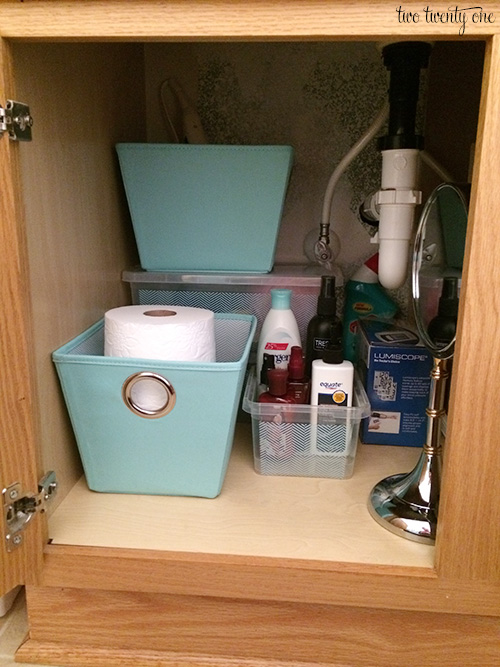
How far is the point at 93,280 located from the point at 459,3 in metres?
0.58

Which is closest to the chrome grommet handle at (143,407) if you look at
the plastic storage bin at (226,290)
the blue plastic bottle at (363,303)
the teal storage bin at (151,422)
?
the teal storage bin at (151,422)

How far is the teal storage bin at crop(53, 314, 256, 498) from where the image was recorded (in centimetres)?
70

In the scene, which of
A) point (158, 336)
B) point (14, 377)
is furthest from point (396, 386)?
point (14, 377)

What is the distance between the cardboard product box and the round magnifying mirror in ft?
0.65

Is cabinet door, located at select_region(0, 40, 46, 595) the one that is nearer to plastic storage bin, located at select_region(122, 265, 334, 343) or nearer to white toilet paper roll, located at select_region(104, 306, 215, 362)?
white toilet paper roll, located at select_region(104, 306, 215, 362)

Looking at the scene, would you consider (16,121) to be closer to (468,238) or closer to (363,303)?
(468,238)

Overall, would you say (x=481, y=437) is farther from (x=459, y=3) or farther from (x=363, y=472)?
(x=459, y=3)

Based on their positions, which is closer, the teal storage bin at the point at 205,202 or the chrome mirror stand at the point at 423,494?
the chrome mirror stand at the point at 423,494

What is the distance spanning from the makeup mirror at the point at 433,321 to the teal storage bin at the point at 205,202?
0.94 feet

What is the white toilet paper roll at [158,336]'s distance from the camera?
72 centimetres

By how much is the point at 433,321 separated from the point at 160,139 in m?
0.68

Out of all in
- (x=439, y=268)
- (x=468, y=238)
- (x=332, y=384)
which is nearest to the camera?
(x=468, y=238)

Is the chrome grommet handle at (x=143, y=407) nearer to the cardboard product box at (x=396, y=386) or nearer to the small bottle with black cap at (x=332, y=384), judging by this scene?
the small bottle with black cap at (x=332, y=384)

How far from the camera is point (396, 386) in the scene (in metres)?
0.90
